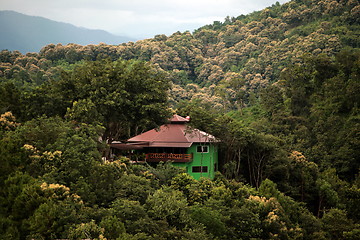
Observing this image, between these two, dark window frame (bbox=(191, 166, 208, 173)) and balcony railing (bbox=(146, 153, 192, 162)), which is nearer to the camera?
balcony railing (bbox=(146, 153, 192, 162))

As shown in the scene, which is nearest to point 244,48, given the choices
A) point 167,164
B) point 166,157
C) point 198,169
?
point 198,169

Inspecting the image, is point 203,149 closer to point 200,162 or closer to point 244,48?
point 200,162

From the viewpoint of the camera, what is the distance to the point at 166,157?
90.9 ft

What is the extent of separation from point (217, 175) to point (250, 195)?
348 centimetres

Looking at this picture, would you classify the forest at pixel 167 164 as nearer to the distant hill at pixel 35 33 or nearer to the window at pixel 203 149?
the window at pixel 203 149

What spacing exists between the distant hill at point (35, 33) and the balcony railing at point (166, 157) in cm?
7680

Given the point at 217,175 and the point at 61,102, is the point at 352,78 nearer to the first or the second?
the point at 217,175

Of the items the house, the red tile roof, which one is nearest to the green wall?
the house

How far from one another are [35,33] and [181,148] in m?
110

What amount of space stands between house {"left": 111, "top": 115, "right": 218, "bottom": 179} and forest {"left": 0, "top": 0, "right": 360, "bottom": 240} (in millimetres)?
1092

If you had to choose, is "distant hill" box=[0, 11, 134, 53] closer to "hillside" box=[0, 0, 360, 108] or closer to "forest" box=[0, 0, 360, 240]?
"hillside" box=[0, 0, 360, 108]

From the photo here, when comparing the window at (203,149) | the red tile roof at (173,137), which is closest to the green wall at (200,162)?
the window at (203,149)

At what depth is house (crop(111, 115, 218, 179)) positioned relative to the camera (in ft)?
91.2

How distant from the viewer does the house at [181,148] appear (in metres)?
27.8
